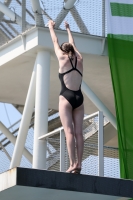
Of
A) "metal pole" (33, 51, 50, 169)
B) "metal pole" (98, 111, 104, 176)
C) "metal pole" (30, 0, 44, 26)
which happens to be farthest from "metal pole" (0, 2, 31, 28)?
"metal pole" (98, 111, 104, 176)

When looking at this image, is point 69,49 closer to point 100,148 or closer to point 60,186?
point 60,186

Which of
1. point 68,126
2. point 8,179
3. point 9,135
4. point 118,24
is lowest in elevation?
point 8,179

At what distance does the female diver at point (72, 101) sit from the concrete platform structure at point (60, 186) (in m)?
0.25

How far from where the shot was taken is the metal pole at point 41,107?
1858cm

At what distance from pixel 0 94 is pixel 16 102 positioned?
1.04 metres

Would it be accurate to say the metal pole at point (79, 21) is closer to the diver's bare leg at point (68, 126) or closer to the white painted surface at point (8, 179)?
the diver's bare leg at point (68, 126)

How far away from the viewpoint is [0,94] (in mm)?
23781

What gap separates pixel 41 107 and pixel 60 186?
4876 mm

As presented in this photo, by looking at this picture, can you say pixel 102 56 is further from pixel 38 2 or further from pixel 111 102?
pixel 111 102

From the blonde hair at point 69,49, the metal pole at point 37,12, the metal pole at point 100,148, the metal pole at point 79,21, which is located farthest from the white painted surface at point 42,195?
the metal pole at point 79,21

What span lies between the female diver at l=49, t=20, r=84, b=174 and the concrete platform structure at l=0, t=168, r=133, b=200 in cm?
25

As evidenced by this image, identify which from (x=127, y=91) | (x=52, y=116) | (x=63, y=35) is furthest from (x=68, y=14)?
(x=52, y=116)

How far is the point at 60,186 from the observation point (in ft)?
47.1

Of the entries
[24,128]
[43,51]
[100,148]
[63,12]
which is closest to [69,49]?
[100,148]
